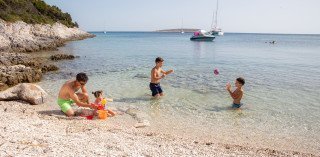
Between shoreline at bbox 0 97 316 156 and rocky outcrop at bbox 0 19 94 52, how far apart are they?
2889 centimetres

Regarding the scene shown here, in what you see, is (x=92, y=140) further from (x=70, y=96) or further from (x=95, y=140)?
(x=70, y=96)

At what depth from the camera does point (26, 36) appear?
147 feet

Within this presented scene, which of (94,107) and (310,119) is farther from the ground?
(94,107)

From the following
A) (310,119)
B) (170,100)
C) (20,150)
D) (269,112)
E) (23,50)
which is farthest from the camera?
(23,50)

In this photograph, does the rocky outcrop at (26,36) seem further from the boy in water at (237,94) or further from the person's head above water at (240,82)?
the person's head above water at (240,82)

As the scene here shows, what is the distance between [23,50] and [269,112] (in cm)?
3072

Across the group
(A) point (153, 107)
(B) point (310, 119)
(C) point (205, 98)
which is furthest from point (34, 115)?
(B) point (310, 119)

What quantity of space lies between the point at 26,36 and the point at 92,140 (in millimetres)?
42680

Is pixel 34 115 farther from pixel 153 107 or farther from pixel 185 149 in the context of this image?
pixel 185 149

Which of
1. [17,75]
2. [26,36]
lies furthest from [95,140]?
[26,36]

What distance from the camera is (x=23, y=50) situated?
3425 cm

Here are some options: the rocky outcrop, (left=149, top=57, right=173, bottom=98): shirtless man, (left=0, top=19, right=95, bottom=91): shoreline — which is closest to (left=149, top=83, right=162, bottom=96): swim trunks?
(left=149, top=57, right=173, bottom=98): shirtless man

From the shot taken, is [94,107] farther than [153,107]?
No

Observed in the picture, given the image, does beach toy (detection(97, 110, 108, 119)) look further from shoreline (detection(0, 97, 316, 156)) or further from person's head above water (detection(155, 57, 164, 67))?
person's head above water (detection(155, 57, 164, 67))
